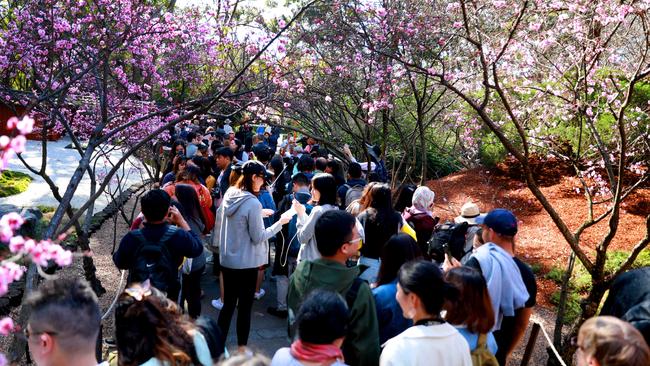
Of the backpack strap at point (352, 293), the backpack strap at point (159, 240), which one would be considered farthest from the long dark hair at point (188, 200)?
the backpack strap at point (352, 293)

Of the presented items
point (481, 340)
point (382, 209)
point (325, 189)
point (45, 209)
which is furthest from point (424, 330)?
point (45, 209)

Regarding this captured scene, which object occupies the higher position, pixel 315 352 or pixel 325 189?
pixel 325 189

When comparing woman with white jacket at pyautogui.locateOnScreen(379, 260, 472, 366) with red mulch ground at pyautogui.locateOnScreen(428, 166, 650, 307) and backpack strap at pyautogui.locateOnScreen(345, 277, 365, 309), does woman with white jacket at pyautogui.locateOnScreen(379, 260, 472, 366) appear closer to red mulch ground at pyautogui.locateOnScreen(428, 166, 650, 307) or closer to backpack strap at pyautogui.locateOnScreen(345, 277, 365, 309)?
backpack strap at pyautogui.locateOnScreen(345, 277, 365, 309)

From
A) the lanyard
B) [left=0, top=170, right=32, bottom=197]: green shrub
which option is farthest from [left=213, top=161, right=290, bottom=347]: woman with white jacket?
[left=0, top=170, right=32, bottom=197]: green shrub

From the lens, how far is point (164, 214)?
4.01 m

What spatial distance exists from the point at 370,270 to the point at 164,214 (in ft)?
5.07

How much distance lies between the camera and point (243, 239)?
4.96m

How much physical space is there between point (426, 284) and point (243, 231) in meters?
2.49

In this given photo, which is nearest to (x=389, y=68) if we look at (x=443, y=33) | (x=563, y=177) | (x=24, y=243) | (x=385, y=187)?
(x=443, y=33)

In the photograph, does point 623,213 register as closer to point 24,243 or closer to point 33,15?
point 33,15

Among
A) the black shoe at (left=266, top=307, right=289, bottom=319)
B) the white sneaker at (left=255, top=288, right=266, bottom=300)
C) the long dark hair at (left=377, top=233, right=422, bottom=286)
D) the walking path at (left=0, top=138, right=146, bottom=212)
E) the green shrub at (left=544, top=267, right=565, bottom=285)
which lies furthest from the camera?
the walking path at (left=0, top=138, right=146, bottom=212)

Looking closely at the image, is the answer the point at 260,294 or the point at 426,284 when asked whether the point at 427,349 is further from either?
the point at 260,294

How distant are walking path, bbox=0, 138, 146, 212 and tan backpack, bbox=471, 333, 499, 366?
710cm

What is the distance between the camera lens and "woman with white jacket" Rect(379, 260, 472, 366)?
2.64m
